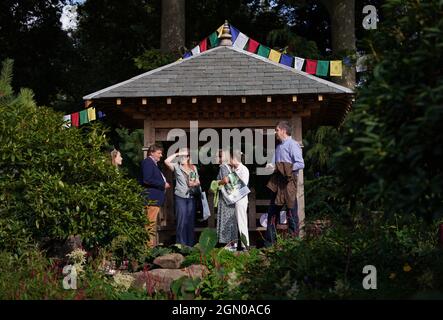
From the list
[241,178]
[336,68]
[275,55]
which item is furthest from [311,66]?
[241,178]

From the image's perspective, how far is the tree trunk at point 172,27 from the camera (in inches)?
602

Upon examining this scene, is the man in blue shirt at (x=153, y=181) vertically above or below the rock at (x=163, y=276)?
above

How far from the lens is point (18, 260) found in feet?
21.0

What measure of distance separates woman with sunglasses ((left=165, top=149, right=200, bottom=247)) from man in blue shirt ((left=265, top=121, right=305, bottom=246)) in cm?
148

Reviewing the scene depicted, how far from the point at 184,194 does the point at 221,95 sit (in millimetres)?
1666

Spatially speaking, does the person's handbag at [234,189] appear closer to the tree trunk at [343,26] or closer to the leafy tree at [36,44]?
the tree trunk at [343,26]

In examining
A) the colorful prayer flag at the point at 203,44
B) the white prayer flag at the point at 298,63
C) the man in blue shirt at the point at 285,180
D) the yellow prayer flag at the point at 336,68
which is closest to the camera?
the man in blue shirt at the point at 285,180

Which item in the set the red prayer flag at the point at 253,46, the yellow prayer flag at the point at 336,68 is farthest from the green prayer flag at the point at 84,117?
the yellow prayer flag at the point at 336,68

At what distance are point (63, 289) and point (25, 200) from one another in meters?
1.62

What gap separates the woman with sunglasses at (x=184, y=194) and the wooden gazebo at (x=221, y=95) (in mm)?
828

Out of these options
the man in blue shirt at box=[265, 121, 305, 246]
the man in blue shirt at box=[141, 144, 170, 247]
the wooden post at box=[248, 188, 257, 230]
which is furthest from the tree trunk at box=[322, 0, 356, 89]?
the man in blue shirt at box=[141, 144, 170, 247]

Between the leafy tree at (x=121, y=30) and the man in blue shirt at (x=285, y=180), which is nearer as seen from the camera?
the man in blue shirt at (x=285, y=180)

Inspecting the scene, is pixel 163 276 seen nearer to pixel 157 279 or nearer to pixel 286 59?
pixel 157 279
